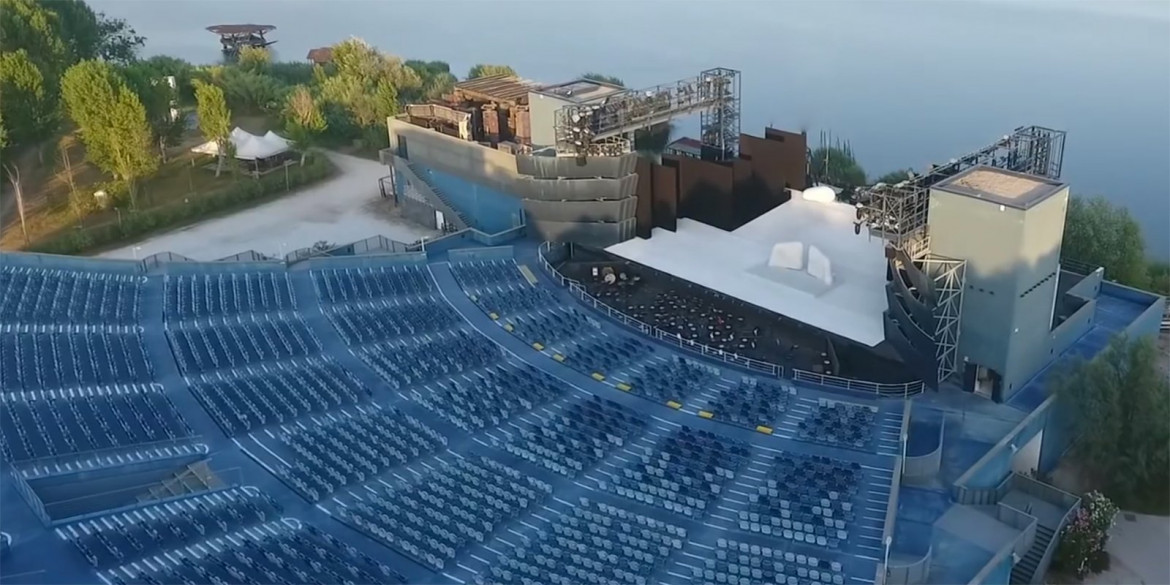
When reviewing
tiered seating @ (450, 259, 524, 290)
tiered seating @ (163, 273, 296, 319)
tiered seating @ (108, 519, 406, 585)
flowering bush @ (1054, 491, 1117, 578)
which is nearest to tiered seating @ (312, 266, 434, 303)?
tiered seating @ (450, 259, 524, 290)

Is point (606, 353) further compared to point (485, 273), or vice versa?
point (485, 273)

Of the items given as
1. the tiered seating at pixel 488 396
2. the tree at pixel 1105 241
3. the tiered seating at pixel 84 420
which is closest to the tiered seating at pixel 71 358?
the tiered seating at pixel 84 420

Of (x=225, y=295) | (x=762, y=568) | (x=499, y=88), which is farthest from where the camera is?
(x=499, y=88)

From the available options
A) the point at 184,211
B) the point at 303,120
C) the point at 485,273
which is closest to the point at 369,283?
the point at 485,273

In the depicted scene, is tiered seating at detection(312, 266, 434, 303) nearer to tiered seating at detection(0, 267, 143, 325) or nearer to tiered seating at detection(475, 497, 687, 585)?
tiered seating at detection(0, 267, 143, 325)

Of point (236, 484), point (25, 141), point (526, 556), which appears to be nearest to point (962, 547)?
point (526, 556)

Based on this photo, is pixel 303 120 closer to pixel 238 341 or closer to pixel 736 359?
pixel 238 341
